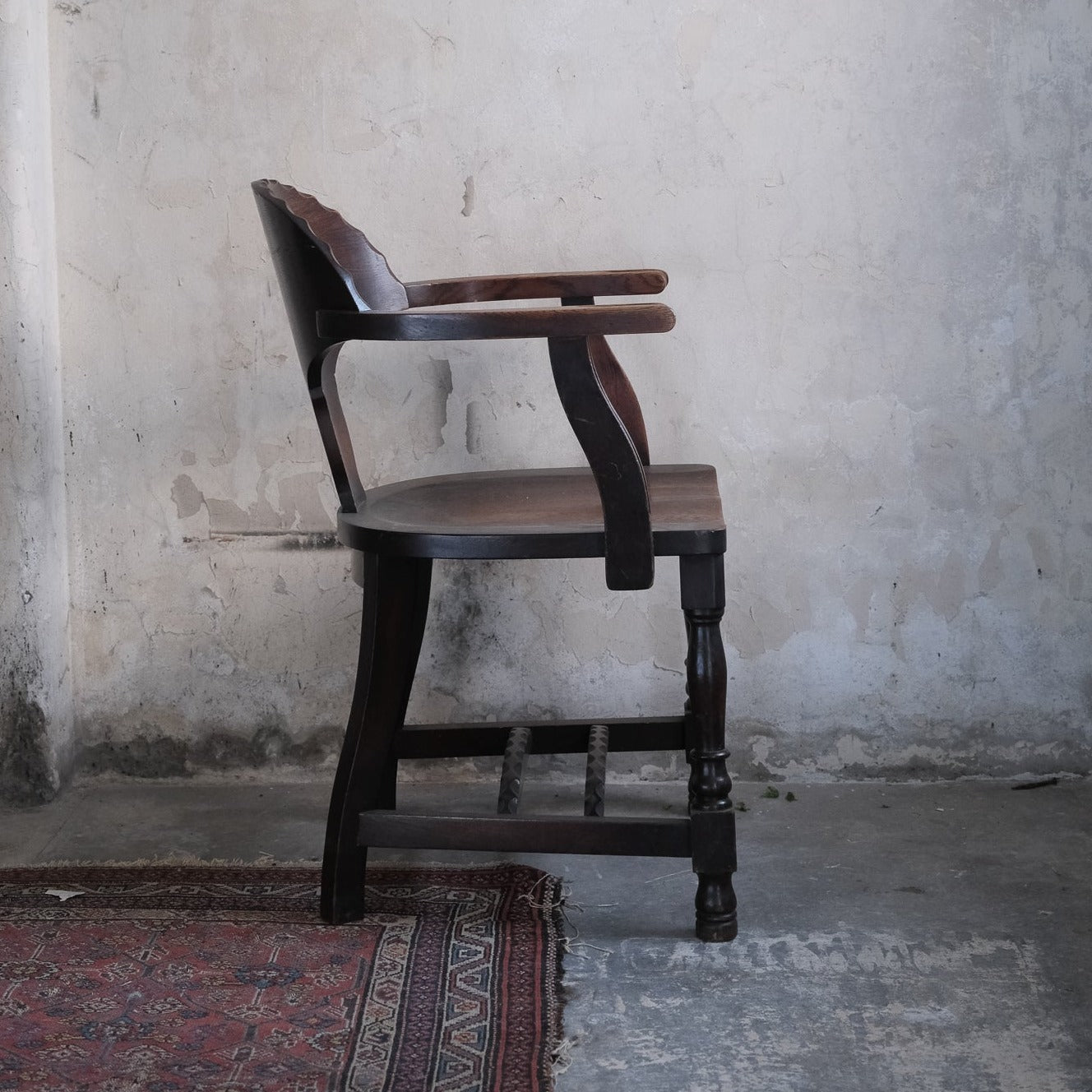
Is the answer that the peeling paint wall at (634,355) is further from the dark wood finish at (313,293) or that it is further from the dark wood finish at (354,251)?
the dark wood finish at (313,293)

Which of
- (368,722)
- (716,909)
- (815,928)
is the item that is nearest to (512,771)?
(368,722)

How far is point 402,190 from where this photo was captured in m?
2.39

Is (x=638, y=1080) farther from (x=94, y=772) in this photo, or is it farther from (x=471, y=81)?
(x=471, y=81)

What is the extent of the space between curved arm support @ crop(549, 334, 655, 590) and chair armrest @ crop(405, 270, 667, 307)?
1.58ft

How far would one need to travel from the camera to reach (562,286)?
2.10 metres

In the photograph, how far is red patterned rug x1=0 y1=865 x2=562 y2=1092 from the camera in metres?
1.52

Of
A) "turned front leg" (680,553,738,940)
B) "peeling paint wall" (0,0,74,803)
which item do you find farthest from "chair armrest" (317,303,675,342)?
"peeling paint wall" (0,0,74,803)

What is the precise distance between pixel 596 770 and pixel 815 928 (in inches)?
15.3

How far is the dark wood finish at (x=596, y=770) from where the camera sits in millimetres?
1892

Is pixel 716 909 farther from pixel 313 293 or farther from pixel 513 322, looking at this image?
pixel 313 293

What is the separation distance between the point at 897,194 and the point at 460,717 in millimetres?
1269

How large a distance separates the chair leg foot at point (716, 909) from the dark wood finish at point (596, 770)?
0.18 metres

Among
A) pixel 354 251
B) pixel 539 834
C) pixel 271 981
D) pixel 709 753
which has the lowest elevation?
pixel 271 981

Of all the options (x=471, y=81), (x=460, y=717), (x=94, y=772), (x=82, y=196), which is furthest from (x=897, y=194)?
(x=94, y=772)
